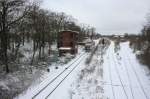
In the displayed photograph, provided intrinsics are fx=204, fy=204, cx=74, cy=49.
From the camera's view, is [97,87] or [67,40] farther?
[67,40]

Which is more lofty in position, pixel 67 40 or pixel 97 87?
pixel 67 40

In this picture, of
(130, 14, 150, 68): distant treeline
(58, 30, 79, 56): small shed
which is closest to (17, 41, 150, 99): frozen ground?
(130, 14, 150, 68): distant treeline

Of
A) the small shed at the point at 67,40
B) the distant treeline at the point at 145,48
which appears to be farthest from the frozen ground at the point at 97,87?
the small shed at the point at 67,40

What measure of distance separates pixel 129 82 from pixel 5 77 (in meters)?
11.8

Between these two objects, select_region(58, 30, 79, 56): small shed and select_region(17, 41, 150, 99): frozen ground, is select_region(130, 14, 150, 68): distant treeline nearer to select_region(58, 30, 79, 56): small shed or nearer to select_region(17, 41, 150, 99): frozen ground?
select_region(17, 41, 150, 99): frozen ground

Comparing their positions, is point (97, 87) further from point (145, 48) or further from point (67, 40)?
point (145, 48)

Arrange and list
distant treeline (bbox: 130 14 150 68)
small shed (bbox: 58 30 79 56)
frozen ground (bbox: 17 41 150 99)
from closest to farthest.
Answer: frozen ground (bbox: 17 41 150 99)
distant treeline (bbox: 130 14 150 68)
small shed (bbox: 58 30 79 56)

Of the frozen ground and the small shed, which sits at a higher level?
the small shed

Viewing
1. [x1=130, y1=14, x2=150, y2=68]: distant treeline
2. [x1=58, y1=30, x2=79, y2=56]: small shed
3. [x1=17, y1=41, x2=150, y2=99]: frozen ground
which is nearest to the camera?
[x1=17, y1=41, x2=150, y2=99]: frozen ground

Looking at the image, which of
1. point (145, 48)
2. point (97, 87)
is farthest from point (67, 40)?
point (97, 87)

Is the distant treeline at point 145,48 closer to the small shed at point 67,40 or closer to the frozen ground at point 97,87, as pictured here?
the frozen ground at point 97,87

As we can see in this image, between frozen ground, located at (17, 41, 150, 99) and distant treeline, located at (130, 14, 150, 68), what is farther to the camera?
distant treeline, located at (130, 14, 150, 68)

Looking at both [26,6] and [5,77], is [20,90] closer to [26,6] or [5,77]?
[5,77]

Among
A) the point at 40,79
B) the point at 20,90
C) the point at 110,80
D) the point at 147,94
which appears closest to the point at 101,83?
the point at 110,80
